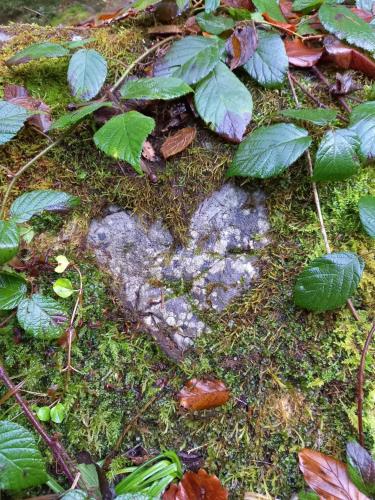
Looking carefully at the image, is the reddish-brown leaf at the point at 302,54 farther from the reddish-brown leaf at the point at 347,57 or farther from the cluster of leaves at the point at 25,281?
the cluster of leaves at the point at 25,281

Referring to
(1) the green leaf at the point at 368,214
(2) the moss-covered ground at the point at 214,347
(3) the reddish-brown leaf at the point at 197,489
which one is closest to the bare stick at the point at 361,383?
(2) the moss-covered ground at the point at 214,347

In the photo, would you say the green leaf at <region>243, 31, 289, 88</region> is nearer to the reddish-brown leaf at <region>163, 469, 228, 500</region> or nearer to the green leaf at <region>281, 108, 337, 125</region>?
Result: the green leaf at <region>281, 108, 337, 125</region>

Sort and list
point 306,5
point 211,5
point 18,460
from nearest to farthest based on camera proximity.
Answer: point 18,460, point 211,5, point 306,5

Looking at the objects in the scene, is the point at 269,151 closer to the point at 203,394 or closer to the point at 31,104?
the point at 203,394

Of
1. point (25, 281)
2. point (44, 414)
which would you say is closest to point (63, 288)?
point (25, 281)

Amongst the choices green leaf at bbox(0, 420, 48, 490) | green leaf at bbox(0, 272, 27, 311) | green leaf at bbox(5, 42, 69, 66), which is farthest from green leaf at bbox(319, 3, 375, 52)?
green leaf at bbox(0, 420, 48, 490)

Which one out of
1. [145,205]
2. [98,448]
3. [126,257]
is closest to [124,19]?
[145,205]
